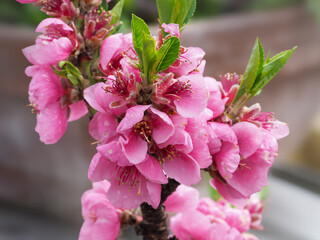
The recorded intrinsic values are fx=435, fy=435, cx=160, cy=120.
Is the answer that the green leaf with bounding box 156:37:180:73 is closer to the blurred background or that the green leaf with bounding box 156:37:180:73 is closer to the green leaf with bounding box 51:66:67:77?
the green leaf with bounding box 51:66:67:77

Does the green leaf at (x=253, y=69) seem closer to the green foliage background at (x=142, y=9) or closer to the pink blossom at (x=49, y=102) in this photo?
the pink blossom at (x=49, y=102)

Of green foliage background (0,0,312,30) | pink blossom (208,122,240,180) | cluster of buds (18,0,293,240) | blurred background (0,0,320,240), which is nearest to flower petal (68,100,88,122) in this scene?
cluster of buds (18,0,293,240)

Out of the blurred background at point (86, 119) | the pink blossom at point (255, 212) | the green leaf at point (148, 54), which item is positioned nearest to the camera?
the green leaf at point (148, 54)

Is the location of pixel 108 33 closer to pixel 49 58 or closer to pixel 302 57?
pixel 49 58

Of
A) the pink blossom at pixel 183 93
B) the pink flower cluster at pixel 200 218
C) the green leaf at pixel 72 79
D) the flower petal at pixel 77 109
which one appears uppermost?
the pink blossom at pixel 183 93

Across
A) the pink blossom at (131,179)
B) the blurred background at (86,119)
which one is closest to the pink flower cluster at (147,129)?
the pink blossom at (131,179)

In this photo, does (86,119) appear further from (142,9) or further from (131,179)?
(131,179)

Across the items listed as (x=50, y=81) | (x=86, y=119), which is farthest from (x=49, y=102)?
(x=86, y=119)
